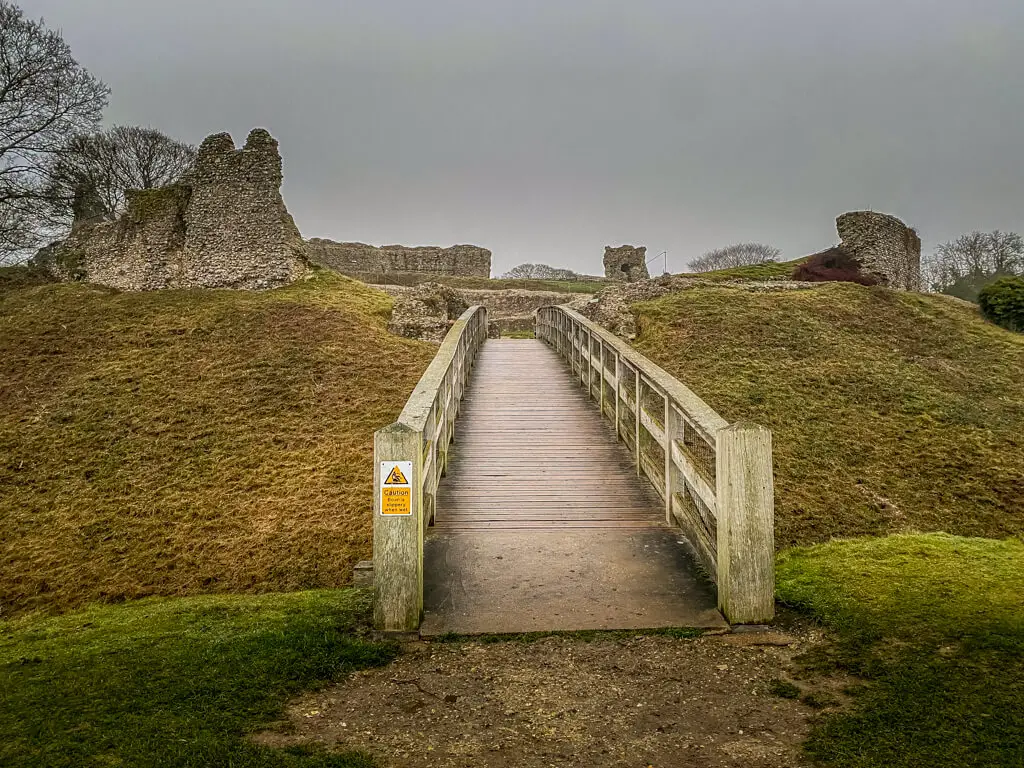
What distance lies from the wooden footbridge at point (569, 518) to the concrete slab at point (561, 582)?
1 centimetres

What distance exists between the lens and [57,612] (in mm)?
7129

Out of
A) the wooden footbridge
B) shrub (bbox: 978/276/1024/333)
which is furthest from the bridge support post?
shrub (bbox: 978/276/1024/333)

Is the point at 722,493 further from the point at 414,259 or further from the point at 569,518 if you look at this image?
the point at 414,259

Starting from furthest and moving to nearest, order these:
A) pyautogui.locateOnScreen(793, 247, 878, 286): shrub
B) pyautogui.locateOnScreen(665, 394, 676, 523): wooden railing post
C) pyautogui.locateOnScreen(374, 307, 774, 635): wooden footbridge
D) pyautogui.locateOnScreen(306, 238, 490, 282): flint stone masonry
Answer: pyautogui.locateOnScreen(306, 238, 490, 282): flint stone masonry → pyautogui.locateOnScreen(793, 247, 878, 286): shrub → pyautogui.locateOnScreen(665, 394, 676, 523): wooden railing post → pyautogui.locateOnScreen(374, 307, 774, 635): wooden footbridge

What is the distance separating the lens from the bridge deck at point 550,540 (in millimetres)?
4891

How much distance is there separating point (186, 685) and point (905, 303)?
22663 millimetres

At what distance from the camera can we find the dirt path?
320 centimetres

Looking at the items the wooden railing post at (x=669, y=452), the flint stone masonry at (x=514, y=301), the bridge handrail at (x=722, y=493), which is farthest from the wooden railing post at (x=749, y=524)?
the flint stone masonry at (x=514, y=301)

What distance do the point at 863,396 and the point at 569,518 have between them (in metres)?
8.97

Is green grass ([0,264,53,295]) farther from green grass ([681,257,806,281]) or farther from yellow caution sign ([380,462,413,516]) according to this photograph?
green grass ([681,257,806,281])

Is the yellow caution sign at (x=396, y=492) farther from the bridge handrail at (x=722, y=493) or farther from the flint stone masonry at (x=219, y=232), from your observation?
the flint stone masonry at (x=219, y=232)

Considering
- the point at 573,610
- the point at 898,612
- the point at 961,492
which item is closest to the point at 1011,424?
the point at 961,492

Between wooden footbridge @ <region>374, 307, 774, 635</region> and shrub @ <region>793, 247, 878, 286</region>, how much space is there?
64.5 feet

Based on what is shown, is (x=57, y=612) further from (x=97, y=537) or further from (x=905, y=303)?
(x=905, y=303)
